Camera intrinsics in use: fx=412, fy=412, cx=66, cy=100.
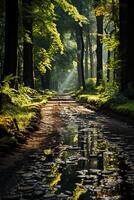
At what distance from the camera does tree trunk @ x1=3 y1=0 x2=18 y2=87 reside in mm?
19625

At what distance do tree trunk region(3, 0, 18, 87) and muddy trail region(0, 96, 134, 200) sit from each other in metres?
7.60

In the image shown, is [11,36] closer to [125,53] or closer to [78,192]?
[125,53]

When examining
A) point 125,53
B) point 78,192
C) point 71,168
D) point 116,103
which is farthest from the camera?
point 125,53

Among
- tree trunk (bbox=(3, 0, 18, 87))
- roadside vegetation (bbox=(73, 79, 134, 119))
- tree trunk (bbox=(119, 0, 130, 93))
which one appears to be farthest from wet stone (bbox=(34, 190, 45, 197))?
tree trunk (bbox=(119, 0, 130, 93))

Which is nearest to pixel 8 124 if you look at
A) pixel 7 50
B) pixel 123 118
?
pixel 123 118

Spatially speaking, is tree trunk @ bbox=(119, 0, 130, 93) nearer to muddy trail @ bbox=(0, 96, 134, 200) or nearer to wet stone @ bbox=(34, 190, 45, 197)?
muddy trail @ bbox=(0, 96, 134, 200)

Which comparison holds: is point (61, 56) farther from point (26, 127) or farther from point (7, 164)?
point (7, 164)

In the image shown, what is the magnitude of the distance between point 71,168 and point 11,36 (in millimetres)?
13099

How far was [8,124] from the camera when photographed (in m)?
11.2

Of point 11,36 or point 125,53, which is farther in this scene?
point 125,53

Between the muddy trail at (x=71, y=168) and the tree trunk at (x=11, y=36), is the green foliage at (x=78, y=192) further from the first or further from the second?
the tree trunk at (x=11, y=36)

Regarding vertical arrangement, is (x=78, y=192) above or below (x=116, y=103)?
above

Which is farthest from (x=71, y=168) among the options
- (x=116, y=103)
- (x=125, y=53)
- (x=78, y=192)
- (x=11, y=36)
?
(x=125, y=53)

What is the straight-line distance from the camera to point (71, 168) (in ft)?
26.4
